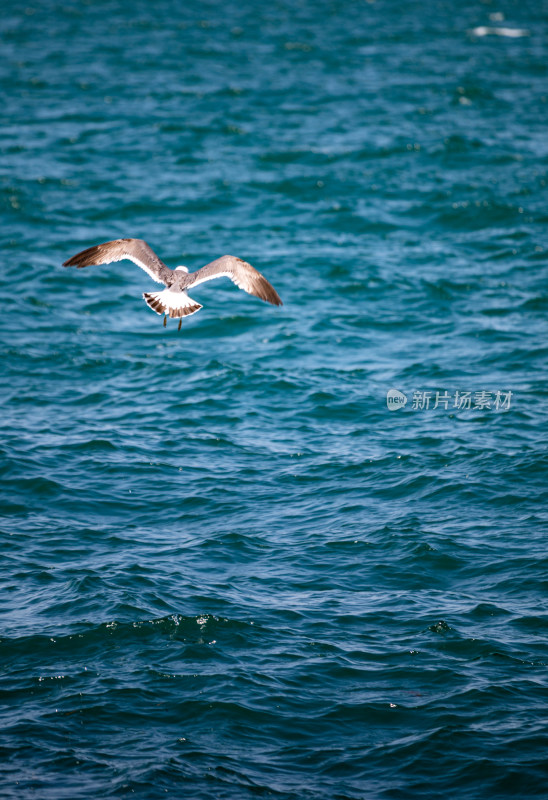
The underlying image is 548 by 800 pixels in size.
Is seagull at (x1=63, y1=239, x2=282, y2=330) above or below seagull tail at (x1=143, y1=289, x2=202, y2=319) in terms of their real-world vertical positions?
above

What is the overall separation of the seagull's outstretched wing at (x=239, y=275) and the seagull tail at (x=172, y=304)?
2.13 feet

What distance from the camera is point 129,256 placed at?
16.4 metres

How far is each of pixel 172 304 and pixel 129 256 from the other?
2007 millimetres

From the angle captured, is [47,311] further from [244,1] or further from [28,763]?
[244,1]

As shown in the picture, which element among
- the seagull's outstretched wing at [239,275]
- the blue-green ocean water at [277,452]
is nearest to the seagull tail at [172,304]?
the seagull's outstretched wing at [239,275]

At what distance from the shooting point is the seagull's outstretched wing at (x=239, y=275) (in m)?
15.8

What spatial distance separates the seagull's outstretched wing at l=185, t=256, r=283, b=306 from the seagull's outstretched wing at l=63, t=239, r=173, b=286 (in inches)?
20.9

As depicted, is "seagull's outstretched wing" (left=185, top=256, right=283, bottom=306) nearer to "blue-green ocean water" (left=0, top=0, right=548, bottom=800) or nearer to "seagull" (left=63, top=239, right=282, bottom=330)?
"seagull" (left=63, top=239, right=282, bottom=330)

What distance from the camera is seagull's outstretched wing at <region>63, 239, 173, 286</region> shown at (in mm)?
15938

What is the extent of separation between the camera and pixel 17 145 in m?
38.1

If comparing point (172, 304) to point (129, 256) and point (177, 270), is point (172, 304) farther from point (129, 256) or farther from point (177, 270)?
point (129, 256)

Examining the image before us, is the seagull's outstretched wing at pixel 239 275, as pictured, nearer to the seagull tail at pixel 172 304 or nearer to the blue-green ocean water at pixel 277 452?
the seagull tail at pixel 172 304

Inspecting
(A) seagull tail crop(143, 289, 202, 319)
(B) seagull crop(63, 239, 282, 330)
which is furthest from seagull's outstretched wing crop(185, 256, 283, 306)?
(A) seagull tail crop(143, 289, 202, 319)

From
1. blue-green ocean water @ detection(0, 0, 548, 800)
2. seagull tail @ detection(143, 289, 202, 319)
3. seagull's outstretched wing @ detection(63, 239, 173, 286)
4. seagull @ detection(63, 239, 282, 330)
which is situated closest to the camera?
blue-green ocean water @ detection(0, 0, 548, 800)
